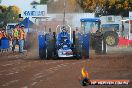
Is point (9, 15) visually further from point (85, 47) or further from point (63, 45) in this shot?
point (63, 45)

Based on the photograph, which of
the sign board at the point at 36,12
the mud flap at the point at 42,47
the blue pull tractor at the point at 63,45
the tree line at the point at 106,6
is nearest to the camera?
the blue pull tractor at the point at 63,45

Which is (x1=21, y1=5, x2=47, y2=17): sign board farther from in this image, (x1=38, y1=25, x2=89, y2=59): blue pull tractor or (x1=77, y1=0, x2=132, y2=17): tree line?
(x1=38, y1=25, x2=89, y2=59): blue pull tractor

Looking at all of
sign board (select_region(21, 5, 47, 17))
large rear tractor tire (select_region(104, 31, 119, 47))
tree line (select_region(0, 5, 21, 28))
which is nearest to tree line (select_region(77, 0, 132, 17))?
sign board (select_region(21, 5, 47, 17))

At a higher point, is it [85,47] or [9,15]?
[9,15]

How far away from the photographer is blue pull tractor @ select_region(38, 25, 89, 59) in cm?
2189

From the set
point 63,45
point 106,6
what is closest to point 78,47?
point 63,45

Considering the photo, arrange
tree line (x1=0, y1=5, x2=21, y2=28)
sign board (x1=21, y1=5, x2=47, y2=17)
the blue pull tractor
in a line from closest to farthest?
1. the blue pull tractor
2. sign board (x1=21, y1=5, x2=47, y2=17)
3. tree line (x1=0, y1=5, x2=21, y2=28)

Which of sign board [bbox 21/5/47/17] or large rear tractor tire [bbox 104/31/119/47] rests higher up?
sign board [bbox 21/5/47/17]

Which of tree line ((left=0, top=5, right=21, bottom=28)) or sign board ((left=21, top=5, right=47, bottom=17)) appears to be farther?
tree line ((left=0, top=5, right=21, bottom=28))

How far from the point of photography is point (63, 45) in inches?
864

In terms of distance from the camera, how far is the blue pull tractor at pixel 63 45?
21.9m

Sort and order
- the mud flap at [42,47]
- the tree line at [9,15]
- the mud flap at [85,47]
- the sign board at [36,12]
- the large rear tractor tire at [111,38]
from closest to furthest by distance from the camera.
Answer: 1. the mud flap at [85,47]
2. the mud flap at [42,47]
3. the large rear tractor tire at [111,38]
4. the sign board at [36,12]
5. the tree line at [9,15]

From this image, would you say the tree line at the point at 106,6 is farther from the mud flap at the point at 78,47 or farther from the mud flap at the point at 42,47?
the mud flap at the point at 78,47

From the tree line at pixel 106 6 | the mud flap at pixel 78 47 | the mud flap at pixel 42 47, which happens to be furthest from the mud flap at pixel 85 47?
the tree line at pixel 106 6
